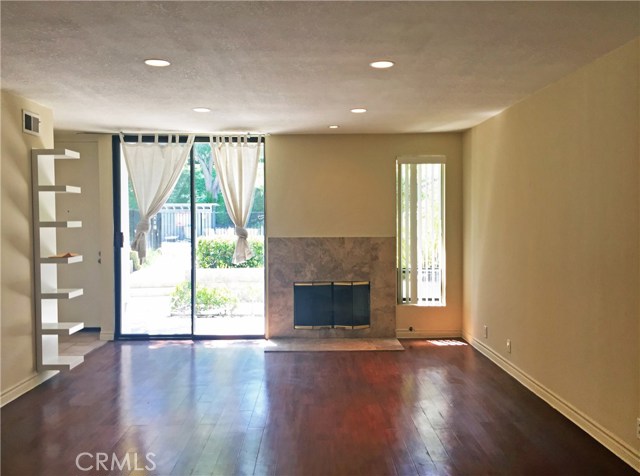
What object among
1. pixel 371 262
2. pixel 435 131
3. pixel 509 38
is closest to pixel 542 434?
pixel 509 38

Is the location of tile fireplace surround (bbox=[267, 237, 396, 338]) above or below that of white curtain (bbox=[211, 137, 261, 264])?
below

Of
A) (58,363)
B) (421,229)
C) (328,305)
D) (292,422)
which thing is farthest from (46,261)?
(421,229)

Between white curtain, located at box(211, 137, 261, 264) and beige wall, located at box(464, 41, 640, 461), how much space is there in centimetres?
261

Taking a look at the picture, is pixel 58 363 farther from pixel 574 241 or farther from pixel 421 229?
pixel 574 241

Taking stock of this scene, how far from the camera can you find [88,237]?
6.62m

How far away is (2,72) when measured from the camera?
3.59 meters

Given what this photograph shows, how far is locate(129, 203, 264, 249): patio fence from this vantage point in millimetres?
6340

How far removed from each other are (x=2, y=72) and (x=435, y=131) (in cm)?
428

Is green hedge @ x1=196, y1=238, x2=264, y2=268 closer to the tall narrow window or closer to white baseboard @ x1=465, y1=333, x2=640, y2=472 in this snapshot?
the tall narrow window

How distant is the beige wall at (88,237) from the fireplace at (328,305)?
216 centimetres

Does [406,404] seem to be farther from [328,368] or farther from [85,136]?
[85,136]

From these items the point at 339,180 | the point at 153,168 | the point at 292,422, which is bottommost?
the point at 292,422

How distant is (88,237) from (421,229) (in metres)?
4.00

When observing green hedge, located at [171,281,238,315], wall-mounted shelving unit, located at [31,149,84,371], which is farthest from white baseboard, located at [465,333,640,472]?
wall-mounted shelving unit, located at [31,149,84,371]
